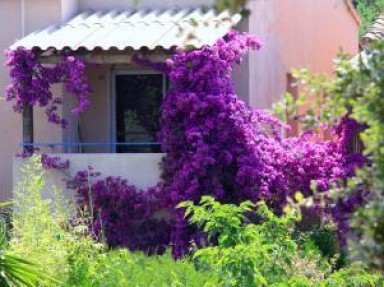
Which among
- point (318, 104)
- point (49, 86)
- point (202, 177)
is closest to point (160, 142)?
point (202, 177)

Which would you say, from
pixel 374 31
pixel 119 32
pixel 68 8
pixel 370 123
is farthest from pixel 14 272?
pixel 374 31

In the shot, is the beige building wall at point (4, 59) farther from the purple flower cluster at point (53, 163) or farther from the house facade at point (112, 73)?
the purple flower cluster at point (53, 163)

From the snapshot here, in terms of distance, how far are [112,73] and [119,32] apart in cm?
154

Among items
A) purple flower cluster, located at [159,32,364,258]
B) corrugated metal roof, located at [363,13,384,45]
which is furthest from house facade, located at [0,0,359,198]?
corrugated metal roof, located at [363,13,384,45]

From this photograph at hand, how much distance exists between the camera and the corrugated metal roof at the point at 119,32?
518 inches

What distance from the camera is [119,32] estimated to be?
1373 centimetres

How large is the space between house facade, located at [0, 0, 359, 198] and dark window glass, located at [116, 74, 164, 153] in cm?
1

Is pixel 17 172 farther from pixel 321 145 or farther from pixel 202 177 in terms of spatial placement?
pixel 321 145

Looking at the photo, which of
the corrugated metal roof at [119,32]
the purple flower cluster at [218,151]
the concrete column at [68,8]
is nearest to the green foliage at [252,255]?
the purple flower cluster at [218,151]

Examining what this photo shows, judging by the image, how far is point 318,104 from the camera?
3.44 metres

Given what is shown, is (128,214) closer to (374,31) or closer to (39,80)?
(39,80)

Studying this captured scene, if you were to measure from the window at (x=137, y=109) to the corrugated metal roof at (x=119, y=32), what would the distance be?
96cm

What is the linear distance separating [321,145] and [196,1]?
Answer: 2.94 m

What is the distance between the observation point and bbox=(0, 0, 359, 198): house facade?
13.4 m
